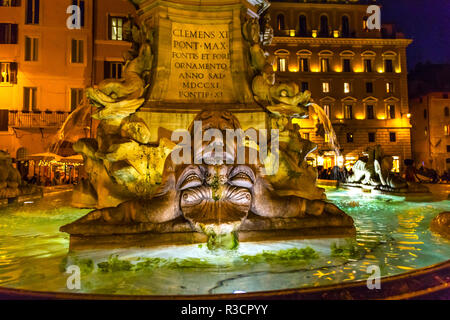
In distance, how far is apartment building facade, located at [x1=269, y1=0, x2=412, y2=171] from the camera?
4544 cm

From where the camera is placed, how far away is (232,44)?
23.0 feet

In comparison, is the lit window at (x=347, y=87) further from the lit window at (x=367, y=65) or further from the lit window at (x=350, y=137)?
the lit window at (x=350, y=137)

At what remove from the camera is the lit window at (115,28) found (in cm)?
2711

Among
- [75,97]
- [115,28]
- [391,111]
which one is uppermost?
[115,28]

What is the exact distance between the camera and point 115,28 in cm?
2733

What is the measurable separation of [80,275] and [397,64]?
169 feet

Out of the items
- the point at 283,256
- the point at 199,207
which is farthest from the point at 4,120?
the point at 283,256

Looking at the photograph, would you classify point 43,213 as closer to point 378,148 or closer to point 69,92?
point 378,148

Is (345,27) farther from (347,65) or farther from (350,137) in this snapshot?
(350,137)

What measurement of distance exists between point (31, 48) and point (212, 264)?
28.4m

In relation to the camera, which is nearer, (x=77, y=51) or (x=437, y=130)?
(x=77, y=51)

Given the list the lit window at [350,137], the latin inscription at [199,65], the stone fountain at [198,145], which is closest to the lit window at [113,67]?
the stone fountain at [198,145]

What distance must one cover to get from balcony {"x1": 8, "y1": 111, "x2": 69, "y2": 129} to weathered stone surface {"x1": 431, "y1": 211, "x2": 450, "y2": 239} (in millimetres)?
24621
